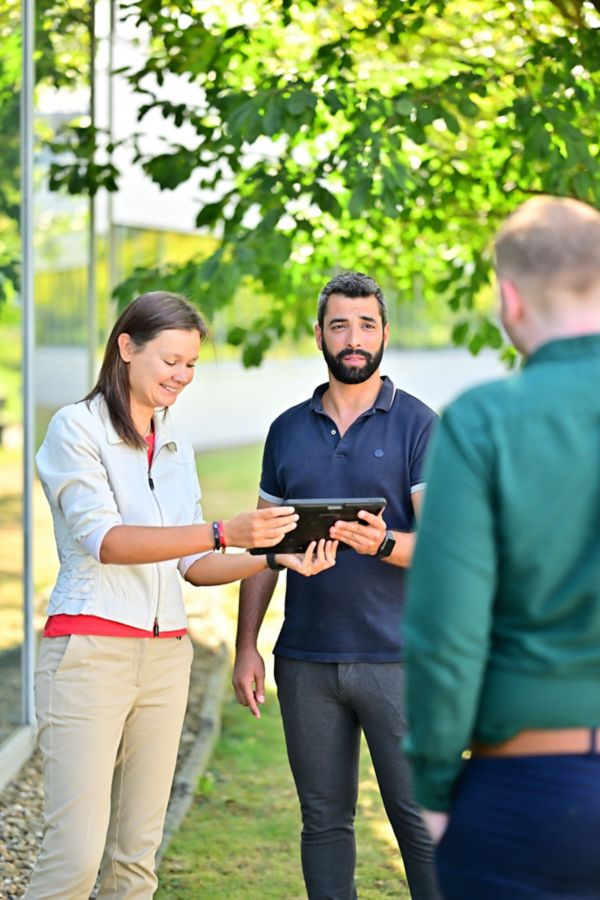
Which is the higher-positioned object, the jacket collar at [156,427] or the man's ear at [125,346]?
the man's ear at [125,346]

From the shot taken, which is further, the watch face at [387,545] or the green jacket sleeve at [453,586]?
the watch face at [387,545]

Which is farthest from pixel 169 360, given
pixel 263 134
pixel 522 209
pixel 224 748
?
pixel 224 748

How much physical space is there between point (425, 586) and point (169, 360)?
1721 millimetres

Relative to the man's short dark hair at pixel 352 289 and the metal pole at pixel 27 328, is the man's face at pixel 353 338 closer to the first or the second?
the man's short dark hair at pixel 352 289

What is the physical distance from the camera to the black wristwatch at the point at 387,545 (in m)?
3.86

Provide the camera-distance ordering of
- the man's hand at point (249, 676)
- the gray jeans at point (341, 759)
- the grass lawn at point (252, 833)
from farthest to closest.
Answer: the grass lawn at point (252, 833) < the man's hand at point (249, 676) < the gray jeans at point (341, 759)

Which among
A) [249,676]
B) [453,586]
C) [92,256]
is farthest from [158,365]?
[92,256]

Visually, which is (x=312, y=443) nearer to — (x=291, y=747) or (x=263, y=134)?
(x=291, y=747)

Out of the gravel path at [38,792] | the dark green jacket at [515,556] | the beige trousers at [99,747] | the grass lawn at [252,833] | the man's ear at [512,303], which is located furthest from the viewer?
the grass lawn at [252,833]

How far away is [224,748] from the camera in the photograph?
8008mm

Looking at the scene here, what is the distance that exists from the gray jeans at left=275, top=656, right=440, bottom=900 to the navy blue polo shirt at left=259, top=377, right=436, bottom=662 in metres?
0.07

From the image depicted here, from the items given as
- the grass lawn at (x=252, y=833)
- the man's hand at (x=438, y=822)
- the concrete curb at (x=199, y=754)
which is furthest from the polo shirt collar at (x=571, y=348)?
the concrete curb at (x=199, y=754)

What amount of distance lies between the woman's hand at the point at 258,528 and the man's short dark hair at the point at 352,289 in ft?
2.83

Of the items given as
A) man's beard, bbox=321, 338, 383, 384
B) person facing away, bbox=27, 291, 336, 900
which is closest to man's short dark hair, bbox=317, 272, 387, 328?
man's beard, bbox=321, 338, 383, 384
